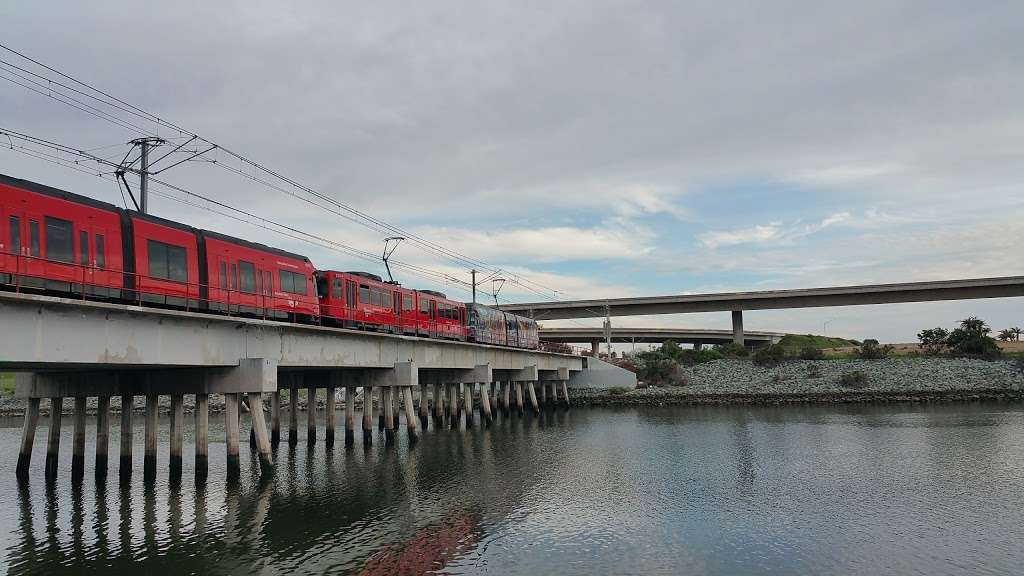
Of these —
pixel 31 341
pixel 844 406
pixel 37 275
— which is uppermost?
pixel 37 275

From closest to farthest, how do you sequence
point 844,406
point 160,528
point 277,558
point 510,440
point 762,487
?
point 277,558, point 160,528, point 762,487, point 510,440, point 844,406

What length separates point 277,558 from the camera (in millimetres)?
19297

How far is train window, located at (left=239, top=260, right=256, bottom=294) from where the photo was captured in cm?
3122

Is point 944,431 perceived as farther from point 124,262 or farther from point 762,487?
point 124,262

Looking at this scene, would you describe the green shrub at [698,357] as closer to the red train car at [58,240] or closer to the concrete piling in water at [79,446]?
the concrete piling in water at [79,446]

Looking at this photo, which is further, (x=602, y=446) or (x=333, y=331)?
(x=602, y=446)

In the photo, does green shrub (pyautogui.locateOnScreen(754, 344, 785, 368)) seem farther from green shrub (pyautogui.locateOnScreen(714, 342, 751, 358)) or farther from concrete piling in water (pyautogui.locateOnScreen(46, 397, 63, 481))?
concrete piling in water (pyautogui.locateOnScreen(46, 397, 63, 481))

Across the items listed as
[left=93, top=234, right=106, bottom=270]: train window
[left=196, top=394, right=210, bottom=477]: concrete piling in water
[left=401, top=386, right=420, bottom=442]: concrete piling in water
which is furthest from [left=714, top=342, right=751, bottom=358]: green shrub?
[left=93, top=234, right=106, bottom=270]: train window

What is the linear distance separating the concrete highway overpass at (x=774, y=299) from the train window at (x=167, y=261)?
74.4m

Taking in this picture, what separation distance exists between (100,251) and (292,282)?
10963 millimetres

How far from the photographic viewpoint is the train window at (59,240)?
2248cm

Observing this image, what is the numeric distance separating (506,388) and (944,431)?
3671cm

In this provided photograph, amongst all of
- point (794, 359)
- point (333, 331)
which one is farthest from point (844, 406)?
point (333, 331)

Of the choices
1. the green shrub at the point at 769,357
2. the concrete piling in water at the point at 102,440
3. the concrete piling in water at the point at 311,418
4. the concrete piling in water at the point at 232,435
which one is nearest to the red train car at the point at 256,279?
the concrete piling in water at the point at 232,435
